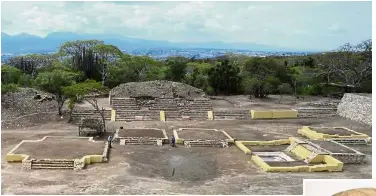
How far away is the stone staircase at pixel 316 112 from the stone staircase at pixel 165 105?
692 centimetres

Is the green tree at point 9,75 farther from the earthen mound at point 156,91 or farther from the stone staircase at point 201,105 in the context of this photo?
the stone staircase at point 201,105

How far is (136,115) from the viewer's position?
23.7 m

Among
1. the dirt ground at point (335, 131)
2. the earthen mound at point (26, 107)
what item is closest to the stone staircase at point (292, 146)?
the dirt ground at point (335, 131)

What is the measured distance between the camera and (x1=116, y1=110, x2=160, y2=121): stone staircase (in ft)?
76.6

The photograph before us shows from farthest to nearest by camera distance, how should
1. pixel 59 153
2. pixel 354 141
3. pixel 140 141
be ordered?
pixel 354 141 → pixel 140 141 → pixel 59 153

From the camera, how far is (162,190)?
1245 centimetres

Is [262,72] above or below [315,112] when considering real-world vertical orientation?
above

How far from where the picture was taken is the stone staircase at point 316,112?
25766mm

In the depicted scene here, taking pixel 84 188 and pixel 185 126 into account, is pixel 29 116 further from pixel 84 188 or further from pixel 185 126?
pixel 84 188

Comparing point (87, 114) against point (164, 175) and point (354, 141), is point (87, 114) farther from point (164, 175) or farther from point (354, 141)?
point (354, 141)

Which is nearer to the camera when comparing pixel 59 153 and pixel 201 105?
pixel 59 153

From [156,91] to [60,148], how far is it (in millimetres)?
11566

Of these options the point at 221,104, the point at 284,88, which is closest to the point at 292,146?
the point at 221,104

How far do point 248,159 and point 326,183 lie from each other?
1174cm
